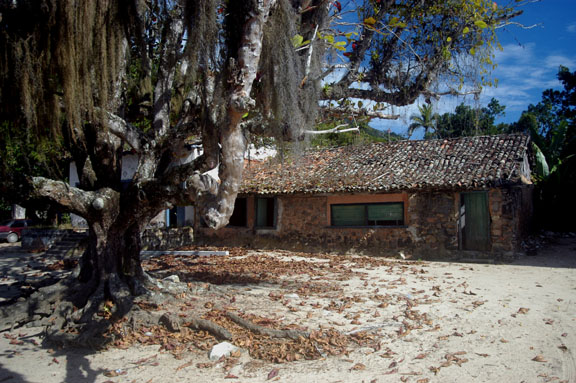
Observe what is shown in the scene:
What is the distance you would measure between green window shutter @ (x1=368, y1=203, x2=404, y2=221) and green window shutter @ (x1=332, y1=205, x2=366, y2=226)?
390 millimetres

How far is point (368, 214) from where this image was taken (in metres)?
16.2

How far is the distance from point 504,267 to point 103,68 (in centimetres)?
1210

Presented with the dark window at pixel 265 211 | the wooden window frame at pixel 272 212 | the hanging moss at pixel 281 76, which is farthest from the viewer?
the dark window at pixel 265 211

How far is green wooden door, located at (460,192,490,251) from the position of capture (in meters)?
14.3

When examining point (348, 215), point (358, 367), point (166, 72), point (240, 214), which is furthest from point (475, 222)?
point (166, 72)

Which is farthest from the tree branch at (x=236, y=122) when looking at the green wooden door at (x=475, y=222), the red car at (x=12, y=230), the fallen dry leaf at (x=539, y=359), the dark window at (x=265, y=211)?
the red car at (x=12, y=230)

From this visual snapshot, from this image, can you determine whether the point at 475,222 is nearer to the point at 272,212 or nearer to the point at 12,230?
the point at 272,212

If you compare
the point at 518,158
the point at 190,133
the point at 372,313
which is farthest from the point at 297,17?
the point at 518,158

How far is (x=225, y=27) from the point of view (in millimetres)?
6047

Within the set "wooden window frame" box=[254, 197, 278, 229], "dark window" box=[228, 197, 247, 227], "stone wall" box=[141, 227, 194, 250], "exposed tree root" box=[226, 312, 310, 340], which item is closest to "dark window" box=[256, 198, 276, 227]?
"wooden window frame" box=[254, 197, 278, 229]

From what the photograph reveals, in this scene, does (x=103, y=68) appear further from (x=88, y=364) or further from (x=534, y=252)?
(x=534, y=252)

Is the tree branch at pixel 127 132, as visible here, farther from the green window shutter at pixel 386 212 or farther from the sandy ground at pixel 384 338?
the green window shutter at pixel 386 212

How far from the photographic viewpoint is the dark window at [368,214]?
15641 millimetres

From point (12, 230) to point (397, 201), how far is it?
2048 centimetres
